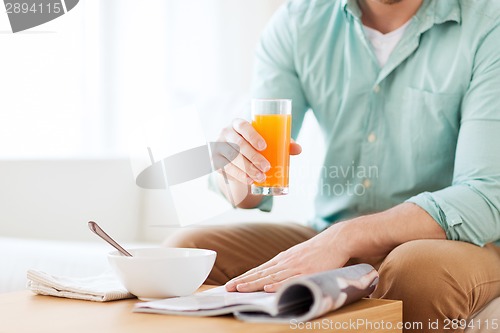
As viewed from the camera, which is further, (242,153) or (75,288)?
(242,153)

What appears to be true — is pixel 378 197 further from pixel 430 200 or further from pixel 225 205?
pixel 225 205

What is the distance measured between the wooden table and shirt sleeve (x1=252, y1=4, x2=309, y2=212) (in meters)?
0.91

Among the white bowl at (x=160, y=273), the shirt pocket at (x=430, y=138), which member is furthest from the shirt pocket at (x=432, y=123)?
the white bowl at (x=160, y=273)

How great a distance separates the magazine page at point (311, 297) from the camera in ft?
3.75

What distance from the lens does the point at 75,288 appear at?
1414 mm

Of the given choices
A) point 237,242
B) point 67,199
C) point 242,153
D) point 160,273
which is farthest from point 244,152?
point 67,199

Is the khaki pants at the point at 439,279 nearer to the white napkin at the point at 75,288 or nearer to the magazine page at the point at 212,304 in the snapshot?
the magazine page at the point at 212,304

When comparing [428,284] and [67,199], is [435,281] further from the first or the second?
[67,199]

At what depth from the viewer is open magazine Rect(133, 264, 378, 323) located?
3.76ft

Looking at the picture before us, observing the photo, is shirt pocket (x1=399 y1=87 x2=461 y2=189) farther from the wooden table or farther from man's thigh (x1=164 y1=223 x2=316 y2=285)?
the wooden table

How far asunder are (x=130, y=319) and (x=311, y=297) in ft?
0.93

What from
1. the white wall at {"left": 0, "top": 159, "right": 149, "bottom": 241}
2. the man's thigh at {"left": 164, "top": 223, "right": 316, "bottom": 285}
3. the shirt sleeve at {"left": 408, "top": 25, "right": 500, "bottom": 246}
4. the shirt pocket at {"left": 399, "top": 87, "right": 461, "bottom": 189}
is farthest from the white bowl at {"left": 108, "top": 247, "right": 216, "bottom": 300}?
the white wall at {"left": 0, "top": 159, "right": 149, "bottom": 241}

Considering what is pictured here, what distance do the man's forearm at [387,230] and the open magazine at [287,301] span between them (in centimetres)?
29

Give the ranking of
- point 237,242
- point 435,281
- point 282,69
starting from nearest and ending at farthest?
point 435,281 → point 237,242 → point 282,69
